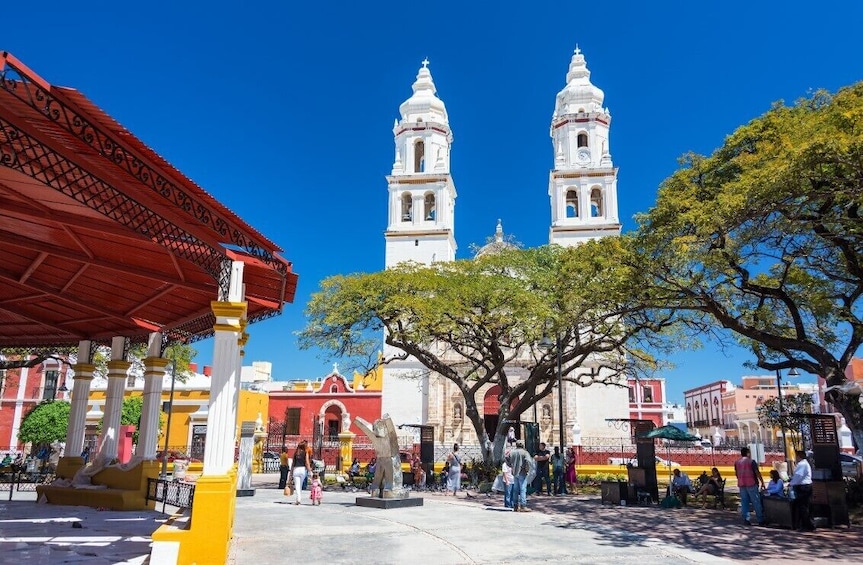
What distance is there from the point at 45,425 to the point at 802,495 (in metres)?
30.5

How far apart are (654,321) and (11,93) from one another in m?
16.2

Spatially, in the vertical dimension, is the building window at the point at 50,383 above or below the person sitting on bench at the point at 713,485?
above

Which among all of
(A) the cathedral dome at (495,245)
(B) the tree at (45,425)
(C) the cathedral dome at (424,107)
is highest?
(C) the cathedral dome at (424,107)

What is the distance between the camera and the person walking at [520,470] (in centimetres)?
1191

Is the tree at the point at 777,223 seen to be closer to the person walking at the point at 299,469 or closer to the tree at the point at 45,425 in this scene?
the person walking at the point at 299,469

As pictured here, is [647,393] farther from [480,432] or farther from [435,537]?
[435,537]

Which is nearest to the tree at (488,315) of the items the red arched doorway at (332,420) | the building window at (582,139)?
→ the red arched doorway at (332,420)

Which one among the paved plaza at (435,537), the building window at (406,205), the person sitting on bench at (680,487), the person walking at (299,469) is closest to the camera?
the paved plaza at (435,537)

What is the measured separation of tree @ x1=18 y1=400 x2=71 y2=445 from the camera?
28.7 m

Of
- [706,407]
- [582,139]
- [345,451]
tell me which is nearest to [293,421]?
[345,451]

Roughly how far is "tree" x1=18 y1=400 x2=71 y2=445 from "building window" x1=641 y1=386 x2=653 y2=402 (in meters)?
33.1

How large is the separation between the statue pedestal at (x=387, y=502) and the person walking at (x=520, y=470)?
1.94 metres

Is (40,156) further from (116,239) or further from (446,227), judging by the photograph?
(446,227)

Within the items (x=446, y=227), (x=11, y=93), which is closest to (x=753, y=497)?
(x=11, y=93)
